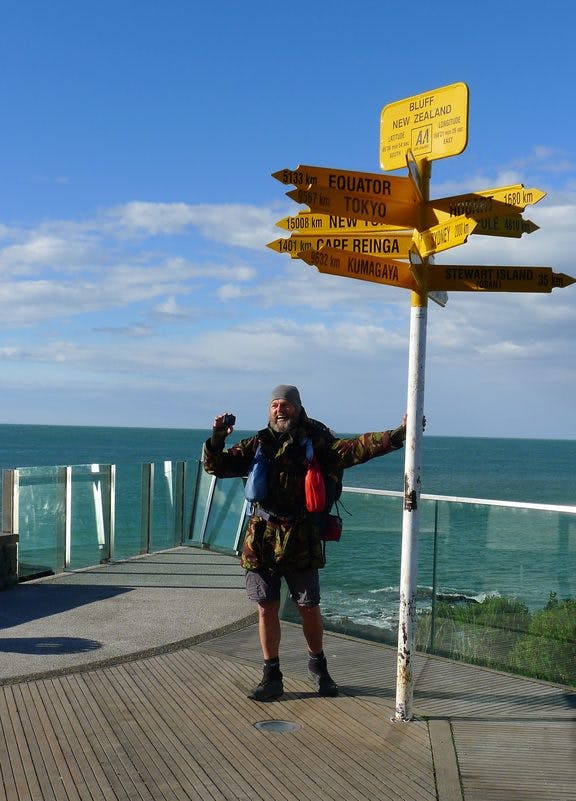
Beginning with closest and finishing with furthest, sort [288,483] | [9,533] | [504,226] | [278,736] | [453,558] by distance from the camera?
[278,736]
[504,226]
[288,483]
[453,558]
[9,533]

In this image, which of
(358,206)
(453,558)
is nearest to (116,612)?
(453,558)

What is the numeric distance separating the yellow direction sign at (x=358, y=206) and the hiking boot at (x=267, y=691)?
2726 mm

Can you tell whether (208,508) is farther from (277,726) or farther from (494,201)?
(494,201)

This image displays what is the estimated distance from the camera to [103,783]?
14.6 ft

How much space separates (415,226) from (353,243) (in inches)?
15.1

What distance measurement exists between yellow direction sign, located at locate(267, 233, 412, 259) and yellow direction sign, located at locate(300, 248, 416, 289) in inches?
7.5

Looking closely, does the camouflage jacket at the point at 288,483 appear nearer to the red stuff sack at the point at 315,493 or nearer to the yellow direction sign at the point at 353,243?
the red stuff sack at the point at 315,493

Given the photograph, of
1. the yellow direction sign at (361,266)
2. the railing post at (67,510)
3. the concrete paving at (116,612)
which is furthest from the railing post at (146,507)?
the yellow direction sign at (361,266)

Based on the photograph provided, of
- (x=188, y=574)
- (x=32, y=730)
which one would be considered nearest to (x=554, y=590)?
(x=32, y=730)

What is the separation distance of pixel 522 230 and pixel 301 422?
5.57 ft

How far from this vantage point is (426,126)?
546 centimetres

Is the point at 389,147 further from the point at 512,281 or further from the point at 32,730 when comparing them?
the point at 32,730

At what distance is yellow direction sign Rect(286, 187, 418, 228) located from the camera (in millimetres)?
5285

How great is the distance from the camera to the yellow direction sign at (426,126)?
5273 mm
